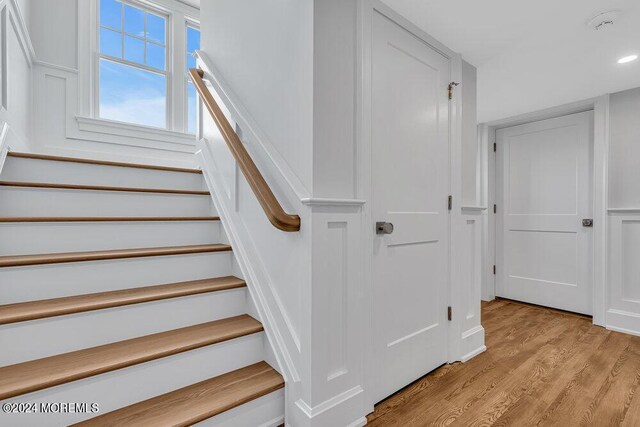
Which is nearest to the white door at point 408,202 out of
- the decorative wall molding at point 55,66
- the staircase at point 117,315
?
the staircase at point 117,315

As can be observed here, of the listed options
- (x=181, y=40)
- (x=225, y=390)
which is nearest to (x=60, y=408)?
(x=225, y=390)

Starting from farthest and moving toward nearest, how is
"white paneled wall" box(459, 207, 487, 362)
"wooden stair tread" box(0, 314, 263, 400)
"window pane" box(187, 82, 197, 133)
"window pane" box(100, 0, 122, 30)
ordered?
1. "window pane" box(187, 82, 197, 133)
2. "window pane" box(100, 0, 122, 30)
3. "white paneled wall" box(459, 207, 487, 362)
4. "wooden stair tread" box(0, 314, 263, 400)

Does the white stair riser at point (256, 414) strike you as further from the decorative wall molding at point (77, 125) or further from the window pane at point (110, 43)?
the window pane at point (110, 43)

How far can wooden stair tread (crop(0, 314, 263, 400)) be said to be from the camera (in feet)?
3.40

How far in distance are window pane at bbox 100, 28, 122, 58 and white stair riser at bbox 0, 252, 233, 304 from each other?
293cm

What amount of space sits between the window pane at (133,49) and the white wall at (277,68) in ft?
6.62

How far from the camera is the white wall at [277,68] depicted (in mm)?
1329

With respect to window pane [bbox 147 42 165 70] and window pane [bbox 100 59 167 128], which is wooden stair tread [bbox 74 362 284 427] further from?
window pane [bbox 147 42 165 70]

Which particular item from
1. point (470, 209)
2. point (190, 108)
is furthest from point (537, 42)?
point (190, 108)

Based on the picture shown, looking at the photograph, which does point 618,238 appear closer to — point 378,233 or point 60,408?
point 378,233

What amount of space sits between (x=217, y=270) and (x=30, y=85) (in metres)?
2.61

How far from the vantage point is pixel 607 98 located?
281 centimetres

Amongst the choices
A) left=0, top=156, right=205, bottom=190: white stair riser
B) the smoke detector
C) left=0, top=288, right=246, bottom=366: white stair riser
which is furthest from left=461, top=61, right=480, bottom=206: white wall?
left=0, top=156, right=205, bottom=190: white stair riser

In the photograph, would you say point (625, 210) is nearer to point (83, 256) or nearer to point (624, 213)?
point (624, 213)
